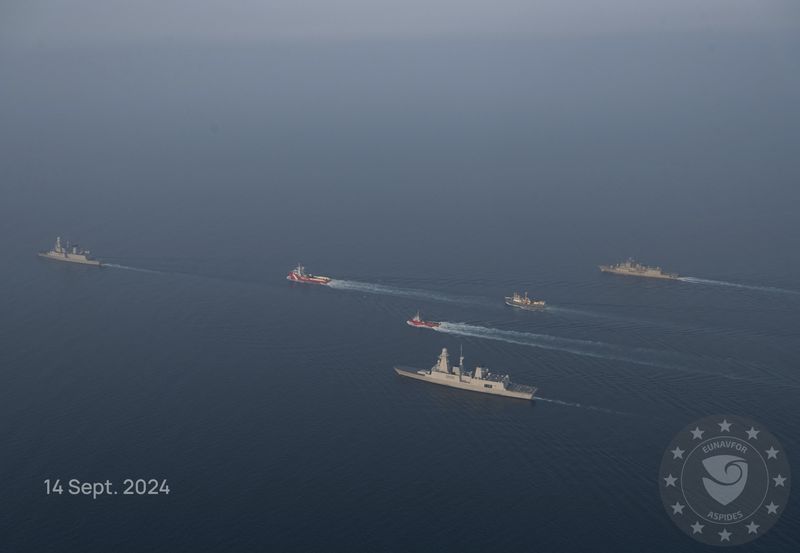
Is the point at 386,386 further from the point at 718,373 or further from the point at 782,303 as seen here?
the point at 782,303

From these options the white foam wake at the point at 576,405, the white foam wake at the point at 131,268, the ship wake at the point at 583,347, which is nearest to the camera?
the white foam wake at the point at 576,405

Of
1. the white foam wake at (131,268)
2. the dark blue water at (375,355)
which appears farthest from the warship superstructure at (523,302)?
the white foam wake at (131,268)

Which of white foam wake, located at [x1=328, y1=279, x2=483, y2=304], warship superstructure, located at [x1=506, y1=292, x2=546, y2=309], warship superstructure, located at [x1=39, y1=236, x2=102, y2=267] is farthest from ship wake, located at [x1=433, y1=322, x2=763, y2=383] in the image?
warship superstructure, located at [x1=39, y1=236, x2=102, y2=267]

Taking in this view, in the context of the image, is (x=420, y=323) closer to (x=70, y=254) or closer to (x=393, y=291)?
(x=393, y=291)

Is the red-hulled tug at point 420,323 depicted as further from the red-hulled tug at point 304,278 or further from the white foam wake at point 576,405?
the white foam wake at point 576,405

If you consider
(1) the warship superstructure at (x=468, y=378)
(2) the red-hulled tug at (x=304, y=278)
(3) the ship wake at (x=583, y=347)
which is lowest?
(1) the warship superstructure at (x=468, y=378)

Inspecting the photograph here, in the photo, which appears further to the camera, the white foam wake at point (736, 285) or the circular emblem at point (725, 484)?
the white foam wake at point (736, 285)

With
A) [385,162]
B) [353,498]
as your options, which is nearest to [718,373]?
[353,498]
